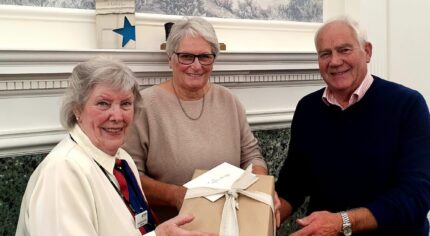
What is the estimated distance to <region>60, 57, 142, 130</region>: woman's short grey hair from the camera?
1.25 meters

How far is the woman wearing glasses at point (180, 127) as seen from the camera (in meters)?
1.70

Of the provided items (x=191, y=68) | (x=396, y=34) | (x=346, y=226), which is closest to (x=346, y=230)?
(x=346, y=226)

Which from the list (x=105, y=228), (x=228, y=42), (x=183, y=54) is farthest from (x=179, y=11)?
(x=105, y=228)

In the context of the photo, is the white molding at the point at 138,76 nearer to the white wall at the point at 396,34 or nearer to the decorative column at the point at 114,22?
the decorative column at the point at 114,22

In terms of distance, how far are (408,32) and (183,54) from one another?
5.72 ft

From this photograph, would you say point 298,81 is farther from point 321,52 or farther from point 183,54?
point 183,54

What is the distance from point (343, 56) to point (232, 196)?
796 mm

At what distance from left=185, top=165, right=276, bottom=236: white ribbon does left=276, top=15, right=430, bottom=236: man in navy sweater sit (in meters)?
0.26

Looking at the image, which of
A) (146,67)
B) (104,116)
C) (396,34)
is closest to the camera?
(104,116)

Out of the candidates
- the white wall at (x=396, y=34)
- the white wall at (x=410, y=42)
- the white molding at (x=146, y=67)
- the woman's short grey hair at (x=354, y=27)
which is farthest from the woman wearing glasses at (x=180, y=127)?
the white wall at (x=410, y=42)

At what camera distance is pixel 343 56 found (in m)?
1.68

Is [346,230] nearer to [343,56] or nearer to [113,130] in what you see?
[343,56]

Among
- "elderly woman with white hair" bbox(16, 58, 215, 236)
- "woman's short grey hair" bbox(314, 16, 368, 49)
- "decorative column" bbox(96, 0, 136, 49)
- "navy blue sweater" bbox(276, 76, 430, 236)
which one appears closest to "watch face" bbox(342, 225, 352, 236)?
"navy blue sweater" bbox(276, 76, 430, 236)

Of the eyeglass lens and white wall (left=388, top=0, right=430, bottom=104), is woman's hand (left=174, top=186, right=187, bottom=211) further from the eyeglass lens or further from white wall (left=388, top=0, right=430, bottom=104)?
white wall (left=388, top=0, right=430, bottom=104)
